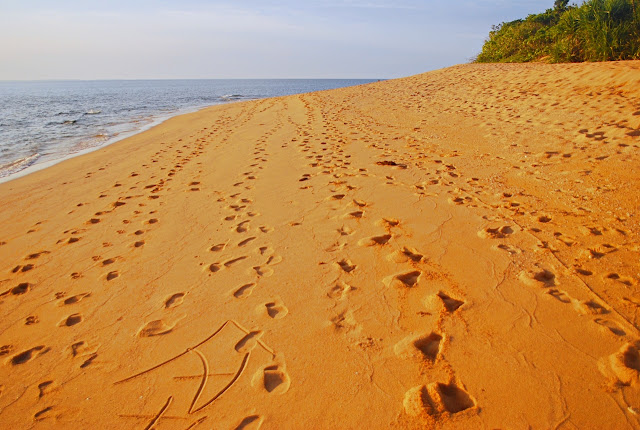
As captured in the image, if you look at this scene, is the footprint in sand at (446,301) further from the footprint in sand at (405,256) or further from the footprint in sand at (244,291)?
the footprint in sand at (244,291)

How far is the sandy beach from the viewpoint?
6.02 feet

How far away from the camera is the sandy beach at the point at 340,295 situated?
1.83 m

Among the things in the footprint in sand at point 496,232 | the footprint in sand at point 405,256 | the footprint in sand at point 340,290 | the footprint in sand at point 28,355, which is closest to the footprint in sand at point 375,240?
the footprint in sand at point 405,256

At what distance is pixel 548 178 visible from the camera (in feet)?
14.7

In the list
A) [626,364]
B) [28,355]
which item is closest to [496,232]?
[626,364]

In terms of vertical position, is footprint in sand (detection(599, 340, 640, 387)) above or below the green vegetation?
below

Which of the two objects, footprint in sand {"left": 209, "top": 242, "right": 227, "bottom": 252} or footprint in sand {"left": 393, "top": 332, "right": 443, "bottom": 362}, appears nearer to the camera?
footprint in sand {"left": 393, "top": 332, "right": 443, "bottom": 362}

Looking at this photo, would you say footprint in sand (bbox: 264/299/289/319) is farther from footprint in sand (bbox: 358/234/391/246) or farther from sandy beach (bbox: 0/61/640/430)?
footprint in sand (bbox: 358/234/391/246)

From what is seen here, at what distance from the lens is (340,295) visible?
264cm

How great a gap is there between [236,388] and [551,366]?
66.6 inches

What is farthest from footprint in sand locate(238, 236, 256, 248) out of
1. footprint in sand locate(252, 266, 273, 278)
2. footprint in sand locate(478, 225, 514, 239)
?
footprint in sand locate(478, 225, 514, 239)

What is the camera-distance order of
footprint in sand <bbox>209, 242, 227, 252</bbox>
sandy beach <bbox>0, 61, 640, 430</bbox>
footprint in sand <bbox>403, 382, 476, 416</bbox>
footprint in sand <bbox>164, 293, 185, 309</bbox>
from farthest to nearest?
footprint in sand <bbox>209, 242, 227, 252</bbox> → footprint in sand <bbox>164, 293, 185, 309</bbox> → sandy beach <bbox>0, 61, 640, 430</bbox> → footprint in sand <bbox>403, 382, 476, 416</bbox>

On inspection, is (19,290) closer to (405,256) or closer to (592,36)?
(405,256)

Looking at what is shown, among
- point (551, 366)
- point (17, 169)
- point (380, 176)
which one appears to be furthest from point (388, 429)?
point (17, 169)
